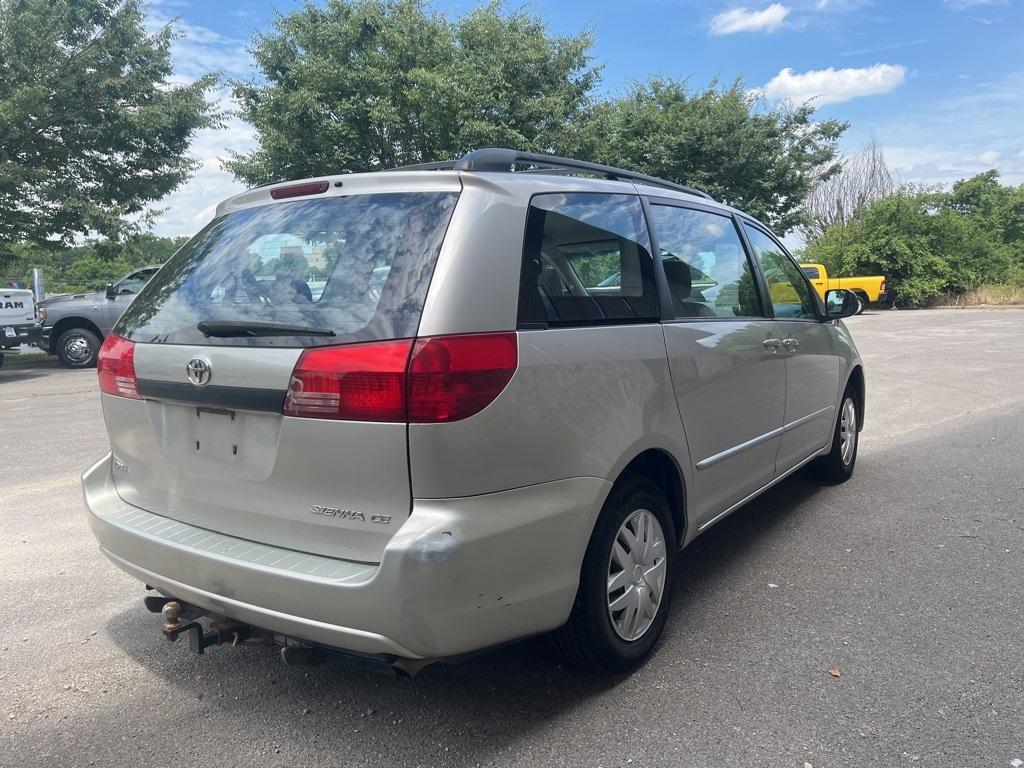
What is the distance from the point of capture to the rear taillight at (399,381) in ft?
7.09

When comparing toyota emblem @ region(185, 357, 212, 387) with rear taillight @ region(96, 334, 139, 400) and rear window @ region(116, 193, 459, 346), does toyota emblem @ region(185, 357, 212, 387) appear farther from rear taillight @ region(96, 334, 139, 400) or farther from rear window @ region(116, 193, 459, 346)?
rear taillight @ region(96, 334, 139, 400)

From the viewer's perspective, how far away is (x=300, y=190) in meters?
2.76

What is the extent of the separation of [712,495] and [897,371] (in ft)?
31.7

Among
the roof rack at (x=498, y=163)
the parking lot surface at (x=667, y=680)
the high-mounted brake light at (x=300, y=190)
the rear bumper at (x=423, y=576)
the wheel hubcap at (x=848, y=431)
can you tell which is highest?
the roof rack at (x=498, y=163)

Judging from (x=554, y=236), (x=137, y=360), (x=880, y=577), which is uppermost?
(x=554, y=236)

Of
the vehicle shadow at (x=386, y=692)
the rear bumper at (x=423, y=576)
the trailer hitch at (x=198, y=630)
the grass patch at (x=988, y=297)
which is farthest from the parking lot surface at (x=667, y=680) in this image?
the grass patch at (x=988, y=297)

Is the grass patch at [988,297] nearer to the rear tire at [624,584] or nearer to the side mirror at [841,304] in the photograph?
the side mirror at [841,304]

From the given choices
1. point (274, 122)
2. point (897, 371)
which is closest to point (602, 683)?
point (897, 371)

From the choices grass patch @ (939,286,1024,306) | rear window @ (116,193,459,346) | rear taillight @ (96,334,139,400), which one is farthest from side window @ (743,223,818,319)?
grass patch @ (939,286,1024,306)

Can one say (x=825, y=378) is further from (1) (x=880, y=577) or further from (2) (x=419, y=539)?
(2) (x=419, y=539)

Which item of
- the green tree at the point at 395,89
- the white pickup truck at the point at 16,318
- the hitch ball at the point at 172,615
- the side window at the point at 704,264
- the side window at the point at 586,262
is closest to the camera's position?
the side window at the point at 586,262

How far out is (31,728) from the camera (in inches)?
102

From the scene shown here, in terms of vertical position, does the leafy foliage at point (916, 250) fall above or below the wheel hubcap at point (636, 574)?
above

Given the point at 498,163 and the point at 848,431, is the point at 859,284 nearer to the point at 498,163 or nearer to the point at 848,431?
the point at 848,431
